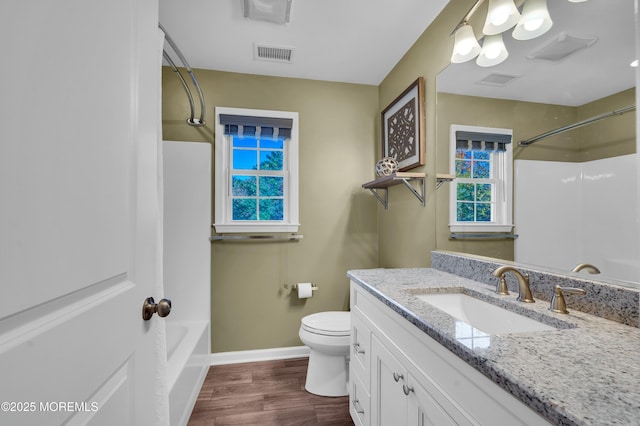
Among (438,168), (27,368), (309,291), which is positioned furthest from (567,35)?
(309,291)

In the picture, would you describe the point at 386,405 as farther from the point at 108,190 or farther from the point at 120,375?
the point at 108,190

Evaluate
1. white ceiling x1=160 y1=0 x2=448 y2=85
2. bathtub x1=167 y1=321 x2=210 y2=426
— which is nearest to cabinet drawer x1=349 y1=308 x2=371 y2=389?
bathtub x1=167 y1=321 x2=210 y2=426

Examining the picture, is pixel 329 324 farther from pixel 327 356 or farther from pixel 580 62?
pixel 580 62

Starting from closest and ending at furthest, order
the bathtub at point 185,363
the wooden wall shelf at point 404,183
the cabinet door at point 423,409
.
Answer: the cabinet door at point 423,409, the bathtub at point 185,363, the wooden wall shelf at point 404,183

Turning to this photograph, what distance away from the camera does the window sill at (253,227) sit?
2.32m

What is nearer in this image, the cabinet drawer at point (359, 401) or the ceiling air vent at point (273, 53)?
the cabinet drawer at point (359, 401)

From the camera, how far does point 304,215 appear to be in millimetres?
2469

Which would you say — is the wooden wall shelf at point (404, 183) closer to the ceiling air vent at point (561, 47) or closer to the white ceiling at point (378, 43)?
the white ceiling at point (378, 43)

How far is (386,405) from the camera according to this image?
1.12 meters

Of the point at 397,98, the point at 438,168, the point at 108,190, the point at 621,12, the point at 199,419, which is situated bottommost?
the point at 199,419

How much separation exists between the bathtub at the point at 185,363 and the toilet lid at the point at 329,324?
0.77 meters

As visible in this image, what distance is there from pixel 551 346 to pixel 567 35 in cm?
111

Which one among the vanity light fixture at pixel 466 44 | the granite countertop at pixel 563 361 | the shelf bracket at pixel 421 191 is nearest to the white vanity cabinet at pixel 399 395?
the granite countertop at pixel 563 361

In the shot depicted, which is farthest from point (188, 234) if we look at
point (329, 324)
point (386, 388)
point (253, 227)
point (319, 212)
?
point (386, 388)
